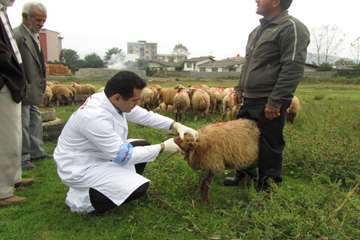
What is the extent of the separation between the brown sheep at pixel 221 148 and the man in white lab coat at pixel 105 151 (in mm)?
212

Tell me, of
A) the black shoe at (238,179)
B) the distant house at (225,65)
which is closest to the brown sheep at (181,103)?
the black shoe at (238,179)

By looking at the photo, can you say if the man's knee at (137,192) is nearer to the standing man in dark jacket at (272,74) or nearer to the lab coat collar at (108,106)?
the lab coat collar at (108,106)

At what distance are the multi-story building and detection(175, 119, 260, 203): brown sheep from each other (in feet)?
435

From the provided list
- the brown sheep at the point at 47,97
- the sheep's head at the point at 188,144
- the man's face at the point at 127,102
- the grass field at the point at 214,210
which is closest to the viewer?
the grass field at the point at 214,210

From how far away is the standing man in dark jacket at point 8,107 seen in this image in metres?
4.68

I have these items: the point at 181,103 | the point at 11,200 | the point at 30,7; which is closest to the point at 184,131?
the point at 11,200

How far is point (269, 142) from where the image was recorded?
16.0ft

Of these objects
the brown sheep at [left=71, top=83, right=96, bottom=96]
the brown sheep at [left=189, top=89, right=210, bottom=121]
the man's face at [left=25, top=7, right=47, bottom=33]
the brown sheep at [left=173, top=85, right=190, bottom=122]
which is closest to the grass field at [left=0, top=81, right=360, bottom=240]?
the man's face at [left=25, top=7, right=47, bottom=33]

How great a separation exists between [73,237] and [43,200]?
4.05 ft

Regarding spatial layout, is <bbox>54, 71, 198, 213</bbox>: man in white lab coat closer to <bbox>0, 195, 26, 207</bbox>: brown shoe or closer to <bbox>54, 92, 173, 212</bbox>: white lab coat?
<bbox>54, 92, 173, 212</bbox>: white lab coat

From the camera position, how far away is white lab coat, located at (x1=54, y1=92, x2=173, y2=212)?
4203 mm

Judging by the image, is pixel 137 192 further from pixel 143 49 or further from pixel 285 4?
pixel 143 49

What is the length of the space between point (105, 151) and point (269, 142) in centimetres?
203

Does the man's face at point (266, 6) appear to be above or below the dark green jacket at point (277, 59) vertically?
above
